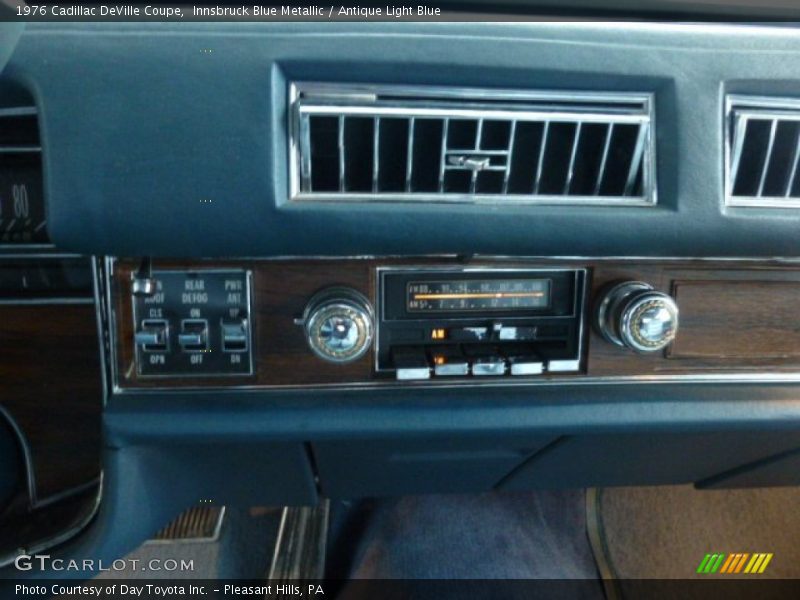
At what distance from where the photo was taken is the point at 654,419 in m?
1.05

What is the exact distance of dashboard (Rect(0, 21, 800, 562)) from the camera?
0.85m

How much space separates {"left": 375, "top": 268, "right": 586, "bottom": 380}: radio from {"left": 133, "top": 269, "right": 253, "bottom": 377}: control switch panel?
20 centimetres

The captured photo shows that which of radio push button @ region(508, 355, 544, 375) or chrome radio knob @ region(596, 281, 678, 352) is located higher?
chrome radio knob @ region(596, 281, 678, 352)

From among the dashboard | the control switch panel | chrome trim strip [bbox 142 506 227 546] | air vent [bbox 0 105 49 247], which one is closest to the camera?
the dashboard

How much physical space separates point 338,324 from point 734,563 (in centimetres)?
132

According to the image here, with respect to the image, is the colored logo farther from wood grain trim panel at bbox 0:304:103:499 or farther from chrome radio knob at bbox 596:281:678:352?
wood grain trim panel at bbox 0:304:103:499

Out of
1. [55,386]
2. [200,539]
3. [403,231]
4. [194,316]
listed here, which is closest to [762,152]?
[403,231]

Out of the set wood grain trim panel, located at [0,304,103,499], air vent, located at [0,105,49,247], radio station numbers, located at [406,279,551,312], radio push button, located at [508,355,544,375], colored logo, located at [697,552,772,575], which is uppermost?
air vent, located at [0,105,49,247]

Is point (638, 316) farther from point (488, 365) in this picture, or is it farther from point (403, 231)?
point (403, 231)

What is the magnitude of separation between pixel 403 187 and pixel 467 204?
9 cm

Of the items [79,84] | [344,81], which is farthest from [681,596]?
[79,84]

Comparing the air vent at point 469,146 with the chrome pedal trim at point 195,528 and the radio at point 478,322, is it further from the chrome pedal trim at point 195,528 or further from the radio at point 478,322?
the chrome pedal trim at point 195,528

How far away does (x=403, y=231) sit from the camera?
905 mm

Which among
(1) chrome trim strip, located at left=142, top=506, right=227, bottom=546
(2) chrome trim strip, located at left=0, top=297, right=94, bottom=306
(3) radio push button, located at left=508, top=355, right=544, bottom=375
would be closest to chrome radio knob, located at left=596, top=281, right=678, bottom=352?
(3) radio push button, located at left=508, top=355, right=544, bottom=375
